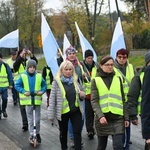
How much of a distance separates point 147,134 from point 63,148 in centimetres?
325

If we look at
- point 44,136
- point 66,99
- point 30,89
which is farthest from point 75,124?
point 44,136

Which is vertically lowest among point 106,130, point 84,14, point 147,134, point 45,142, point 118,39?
point 45,142

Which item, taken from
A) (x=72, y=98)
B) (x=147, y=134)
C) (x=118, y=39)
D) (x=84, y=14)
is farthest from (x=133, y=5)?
(x=147, y=134)

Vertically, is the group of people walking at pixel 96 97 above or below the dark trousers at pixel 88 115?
above

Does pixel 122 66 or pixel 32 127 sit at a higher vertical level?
pixel 122 66

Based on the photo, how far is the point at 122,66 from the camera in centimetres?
662

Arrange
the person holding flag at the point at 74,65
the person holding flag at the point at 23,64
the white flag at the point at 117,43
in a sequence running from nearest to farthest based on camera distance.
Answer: the person holding flag at the point at 74,65
the white flag at the point at 117,43
the person holding flag at the point at 23,64

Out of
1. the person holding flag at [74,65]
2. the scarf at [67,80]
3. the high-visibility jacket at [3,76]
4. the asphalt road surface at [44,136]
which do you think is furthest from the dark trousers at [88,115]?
the high-visibility jacket at [3,76]

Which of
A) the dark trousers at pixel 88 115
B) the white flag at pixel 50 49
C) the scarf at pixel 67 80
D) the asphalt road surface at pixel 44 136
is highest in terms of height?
the white flag at pixel 50 49

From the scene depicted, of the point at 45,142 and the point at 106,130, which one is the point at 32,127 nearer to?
the point at 45,142

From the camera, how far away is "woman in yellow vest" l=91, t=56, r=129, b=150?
5.29 m

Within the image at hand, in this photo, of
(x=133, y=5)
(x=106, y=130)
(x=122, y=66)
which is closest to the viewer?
(x=106, y=130)

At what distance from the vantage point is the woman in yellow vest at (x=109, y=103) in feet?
17.4

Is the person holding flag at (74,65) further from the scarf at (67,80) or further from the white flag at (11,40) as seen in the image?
the white flag at (11,40)
